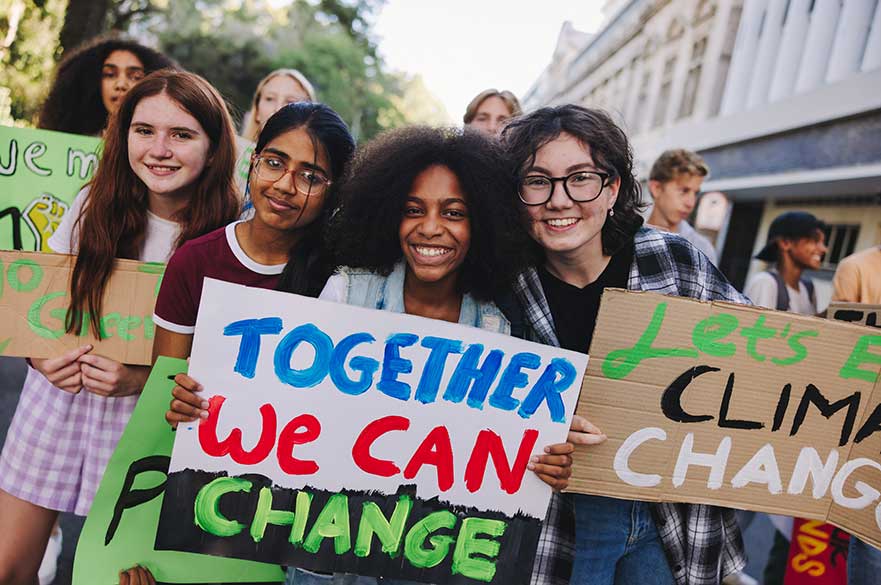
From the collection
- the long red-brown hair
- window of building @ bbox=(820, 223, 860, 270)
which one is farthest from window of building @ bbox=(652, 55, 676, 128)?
the long red-brown hair

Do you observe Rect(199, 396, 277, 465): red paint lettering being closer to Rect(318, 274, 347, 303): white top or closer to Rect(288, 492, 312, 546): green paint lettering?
Rect(288, 492, 312, 546): green paint lettering

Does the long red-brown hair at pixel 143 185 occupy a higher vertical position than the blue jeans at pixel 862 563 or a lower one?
higher

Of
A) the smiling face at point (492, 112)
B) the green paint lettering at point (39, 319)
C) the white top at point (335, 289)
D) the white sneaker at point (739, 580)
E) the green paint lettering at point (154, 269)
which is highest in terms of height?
the smiling face at point (492, 112)

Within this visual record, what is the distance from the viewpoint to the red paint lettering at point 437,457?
1.59m

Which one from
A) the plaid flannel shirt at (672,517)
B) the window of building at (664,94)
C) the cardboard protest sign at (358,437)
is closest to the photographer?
the cardboard protest sign at (358,437)

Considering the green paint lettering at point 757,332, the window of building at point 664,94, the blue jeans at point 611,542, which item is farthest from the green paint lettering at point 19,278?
the window of building at point 664,94

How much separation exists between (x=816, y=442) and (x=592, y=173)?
3.18ft

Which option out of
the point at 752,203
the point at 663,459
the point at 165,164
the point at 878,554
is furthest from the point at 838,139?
the point at 165,164

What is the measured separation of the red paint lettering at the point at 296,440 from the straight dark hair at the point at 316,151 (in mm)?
384

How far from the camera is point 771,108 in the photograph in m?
9.06

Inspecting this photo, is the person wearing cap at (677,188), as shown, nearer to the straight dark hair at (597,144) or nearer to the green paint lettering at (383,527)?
the straight dark hair at (597,144)

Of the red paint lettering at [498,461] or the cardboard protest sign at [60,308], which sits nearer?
the red paint lettering at [498,461]

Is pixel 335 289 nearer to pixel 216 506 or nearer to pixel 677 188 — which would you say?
pixel 216 506

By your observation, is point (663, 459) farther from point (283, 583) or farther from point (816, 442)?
point (283, 583)
